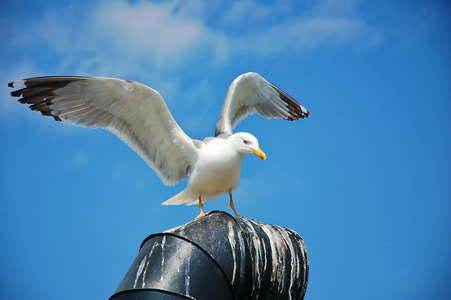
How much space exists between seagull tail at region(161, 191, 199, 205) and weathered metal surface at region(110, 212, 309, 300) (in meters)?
2.46

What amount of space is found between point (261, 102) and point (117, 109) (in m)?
2.43

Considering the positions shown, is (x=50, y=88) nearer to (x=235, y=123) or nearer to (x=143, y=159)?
(x=143, y=159)

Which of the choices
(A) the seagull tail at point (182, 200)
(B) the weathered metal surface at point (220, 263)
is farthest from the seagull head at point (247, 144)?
(B) the weathered metal surface at point (220, 263)

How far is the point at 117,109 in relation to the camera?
6.24 meters

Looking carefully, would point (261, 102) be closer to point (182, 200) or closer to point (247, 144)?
point (182, 200)

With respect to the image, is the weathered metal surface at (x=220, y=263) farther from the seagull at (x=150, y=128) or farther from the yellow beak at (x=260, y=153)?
the seagull at (x=150, y=128)

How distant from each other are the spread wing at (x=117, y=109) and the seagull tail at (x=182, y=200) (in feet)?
1.05

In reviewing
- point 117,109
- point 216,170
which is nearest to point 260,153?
point 216,170

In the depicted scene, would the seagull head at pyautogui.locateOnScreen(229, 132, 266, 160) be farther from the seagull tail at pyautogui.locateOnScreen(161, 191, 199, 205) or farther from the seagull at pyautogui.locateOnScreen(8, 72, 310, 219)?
the seagull tail at pyautogui.locateOnScreen(161, 191, 199, 205)

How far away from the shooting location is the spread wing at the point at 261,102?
758cm

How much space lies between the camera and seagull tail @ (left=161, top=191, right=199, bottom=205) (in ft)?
20.4

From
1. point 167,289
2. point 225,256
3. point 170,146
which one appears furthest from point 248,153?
point 167,289

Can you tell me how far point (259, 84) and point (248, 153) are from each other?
240cm

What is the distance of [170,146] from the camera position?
6324mm
